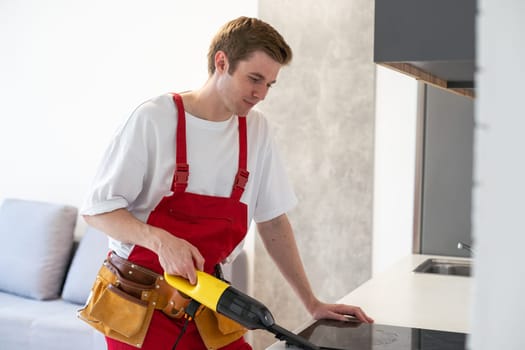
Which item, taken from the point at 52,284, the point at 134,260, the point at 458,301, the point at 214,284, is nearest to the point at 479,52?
the point at 214,284

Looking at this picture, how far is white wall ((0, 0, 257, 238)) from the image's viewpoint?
149 inches

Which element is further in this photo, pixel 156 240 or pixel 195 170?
pixel 195 170

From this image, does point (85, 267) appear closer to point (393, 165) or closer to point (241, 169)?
point (393, 165)

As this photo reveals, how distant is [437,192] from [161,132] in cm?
158

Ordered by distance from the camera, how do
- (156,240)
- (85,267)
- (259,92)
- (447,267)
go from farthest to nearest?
(85,267)
(447,267)
(259,92)
(156,240)

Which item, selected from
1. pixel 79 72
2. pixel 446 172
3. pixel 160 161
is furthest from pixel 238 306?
pixel 79 72

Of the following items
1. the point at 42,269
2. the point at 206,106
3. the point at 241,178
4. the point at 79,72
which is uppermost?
the point at 79,72

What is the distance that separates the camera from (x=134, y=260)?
71.1 inches

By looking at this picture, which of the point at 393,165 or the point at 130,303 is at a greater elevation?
the point at 393,165

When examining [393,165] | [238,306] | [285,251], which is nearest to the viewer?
[238,306]

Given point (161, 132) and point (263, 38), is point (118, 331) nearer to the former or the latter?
point (161, 132)

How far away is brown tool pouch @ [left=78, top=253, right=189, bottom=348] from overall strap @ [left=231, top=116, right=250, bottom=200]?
0.29 metres

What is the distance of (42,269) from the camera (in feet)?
12.6

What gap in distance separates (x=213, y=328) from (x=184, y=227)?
0.84 feet
